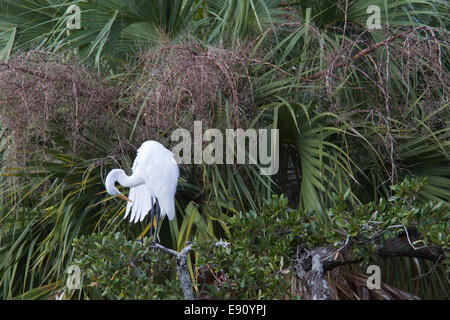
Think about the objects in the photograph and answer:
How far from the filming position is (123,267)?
2428mm

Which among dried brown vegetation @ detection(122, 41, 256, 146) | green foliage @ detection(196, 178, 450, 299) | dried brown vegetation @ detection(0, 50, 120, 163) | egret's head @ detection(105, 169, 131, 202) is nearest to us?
green foliage @ detection(196, 178, 450, 299)

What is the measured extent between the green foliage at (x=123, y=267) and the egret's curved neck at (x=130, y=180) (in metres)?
0.26

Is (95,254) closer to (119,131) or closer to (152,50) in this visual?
(119,131)

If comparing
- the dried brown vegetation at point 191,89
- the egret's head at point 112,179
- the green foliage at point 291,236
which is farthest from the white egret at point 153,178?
the green foliage at point 291,236

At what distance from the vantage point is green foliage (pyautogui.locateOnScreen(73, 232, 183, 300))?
235 centimetres

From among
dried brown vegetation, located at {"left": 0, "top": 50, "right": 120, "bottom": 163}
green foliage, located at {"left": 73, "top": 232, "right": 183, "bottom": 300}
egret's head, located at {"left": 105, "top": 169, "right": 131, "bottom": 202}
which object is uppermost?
dried brown vegetation, located at {"left": 0, "top": 50, "right": 120, "bottom": 163}

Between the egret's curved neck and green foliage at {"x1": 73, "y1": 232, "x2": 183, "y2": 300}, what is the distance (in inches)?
10.2

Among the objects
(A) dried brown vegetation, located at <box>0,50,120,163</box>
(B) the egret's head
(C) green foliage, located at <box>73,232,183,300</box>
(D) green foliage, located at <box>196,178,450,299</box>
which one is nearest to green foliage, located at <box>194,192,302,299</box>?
(D) green foliage, located at <box>196,178,450,299</box>

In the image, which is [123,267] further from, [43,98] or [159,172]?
[43,98]

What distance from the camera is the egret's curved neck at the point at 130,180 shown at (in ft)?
8.59

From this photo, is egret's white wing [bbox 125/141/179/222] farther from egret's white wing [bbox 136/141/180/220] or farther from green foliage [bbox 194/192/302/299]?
green foliage [bbox 194/192/302/299]

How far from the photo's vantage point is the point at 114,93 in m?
3.22

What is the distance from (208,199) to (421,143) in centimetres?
124

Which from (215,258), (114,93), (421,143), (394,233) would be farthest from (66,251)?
(421,143)
